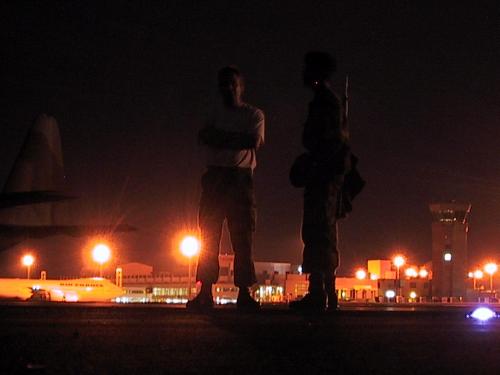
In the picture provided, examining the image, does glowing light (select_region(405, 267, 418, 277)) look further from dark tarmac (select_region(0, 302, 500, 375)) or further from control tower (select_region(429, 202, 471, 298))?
dark tarmac (select_region(0, 302, 500, 375))

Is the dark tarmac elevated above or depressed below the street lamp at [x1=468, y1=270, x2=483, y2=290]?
below

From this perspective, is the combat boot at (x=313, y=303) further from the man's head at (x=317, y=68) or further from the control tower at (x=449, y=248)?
the control tower at (x=449, y=248)

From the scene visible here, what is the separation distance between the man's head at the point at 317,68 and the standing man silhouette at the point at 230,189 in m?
0.65

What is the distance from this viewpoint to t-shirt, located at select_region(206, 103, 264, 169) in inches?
259

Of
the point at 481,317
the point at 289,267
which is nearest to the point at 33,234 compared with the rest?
the point at 481,317

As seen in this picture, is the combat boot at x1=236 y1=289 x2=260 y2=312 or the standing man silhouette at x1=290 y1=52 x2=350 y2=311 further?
the combat boot at x1=236 y1=289 x2=260 y2=312

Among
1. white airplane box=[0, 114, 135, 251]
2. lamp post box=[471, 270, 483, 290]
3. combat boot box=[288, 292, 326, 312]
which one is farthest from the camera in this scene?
lamp post box=[471, 270, 483, 290]

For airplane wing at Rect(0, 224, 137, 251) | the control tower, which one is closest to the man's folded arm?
airplane wing at Rect(0, 224, 137, 251)

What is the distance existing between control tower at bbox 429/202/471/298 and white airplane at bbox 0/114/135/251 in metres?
76.4

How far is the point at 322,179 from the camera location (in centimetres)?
584

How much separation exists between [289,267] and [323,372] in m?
102

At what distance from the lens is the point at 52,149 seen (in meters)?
23.7

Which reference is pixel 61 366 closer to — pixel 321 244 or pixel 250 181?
pixel 321 244

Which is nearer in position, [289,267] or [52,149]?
[52,149]
